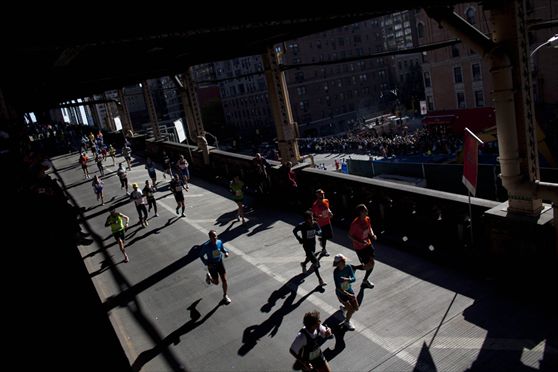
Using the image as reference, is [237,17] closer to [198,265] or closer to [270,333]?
[270,333]

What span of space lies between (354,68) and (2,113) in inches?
4127

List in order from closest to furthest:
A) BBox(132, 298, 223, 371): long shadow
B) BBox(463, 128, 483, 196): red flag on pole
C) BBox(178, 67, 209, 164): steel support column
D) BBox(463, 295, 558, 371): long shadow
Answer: BBox(463, 295, 558, 371): long shadow, BBox(132, 298, 223, 371): long shadow, BBox(463, 128, 483, 196): red flag on pole, BBox(178, 67, 209, 164): steel support column

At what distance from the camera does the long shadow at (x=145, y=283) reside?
10.5 meters

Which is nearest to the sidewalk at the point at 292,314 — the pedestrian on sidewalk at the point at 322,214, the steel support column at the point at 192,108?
the pedestrian on sidewalk at the point at 322,214

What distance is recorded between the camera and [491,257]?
9148 mm

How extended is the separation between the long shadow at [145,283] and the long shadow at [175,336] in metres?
1.72

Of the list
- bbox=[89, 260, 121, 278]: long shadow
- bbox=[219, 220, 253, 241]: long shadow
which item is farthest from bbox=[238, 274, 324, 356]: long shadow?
bbox=[89, 260, 121, 278]: long shadow

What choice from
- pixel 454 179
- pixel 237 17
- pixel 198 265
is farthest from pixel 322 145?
pixel 237 17

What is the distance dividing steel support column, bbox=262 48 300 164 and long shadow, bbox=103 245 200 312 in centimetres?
544

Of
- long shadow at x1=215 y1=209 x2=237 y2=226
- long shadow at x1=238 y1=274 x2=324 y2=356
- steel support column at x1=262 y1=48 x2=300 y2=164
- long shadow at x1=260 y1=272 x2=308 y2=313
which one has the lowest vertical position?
long shadow at x1=238 y1=274 x2=324 y2=356

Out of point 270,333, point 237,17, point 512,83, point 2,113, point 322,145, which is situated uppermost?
point 237,17

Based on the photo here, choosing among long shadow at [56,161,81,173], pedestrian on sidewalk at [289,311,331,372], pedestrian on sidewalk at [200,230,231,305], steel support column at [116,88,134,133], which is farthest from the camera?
long shadow at [56,161,81,173]

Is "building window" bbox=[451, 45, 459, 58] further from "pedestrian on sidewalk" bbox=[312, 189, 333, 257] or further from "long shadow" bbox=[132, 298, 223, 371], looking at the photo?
"long shadow" bbox=[132, 298, 223, 371]

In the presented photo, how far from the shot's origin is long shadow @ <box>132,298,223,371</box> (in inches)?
318
